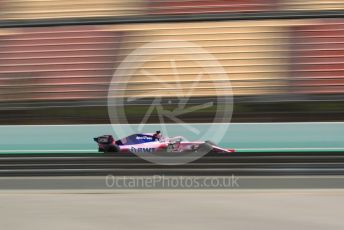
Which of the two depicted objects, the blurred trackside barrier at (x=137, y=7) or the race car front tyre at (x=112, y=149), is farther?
the blurred trackside barrier at (x=137, y=7)

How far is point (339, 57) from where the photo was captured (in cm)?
499

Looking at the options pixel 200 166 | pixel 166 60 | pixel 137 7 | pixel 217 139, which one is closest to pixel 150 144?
pixel 200 166

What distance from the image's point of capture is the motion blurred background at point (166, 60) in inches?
195

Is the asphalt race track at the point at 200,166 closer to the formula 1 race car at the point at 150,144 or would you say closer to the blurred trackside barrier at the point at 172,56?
the formula 1 race car at the point at 150,144

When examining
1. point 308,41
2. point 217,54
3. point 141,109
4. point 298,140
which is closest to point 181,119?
point 141,109

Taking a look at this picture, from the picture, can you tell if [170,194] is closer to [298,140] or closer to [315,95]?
[298,140]

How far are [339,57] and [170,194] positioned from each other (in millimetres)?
2174

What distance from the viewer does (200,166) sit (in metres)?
4.61

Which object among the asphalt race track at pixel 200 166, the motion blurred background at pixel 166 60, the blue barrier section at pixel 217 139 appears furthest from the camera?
the motion blurred background at pixel 166 60

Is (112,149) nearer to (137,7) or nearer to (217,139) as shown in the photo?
(217,139)

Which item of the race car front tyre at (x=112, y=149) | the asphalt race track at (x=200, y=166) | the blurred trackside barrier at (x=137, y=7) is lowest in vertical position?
the asphalt race track at (x=200, y=166)

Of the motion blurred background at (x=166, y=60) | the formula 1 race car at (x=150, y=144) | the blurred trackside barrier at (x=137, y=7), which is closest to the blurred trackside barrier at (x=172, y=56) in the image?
the motion blurred background at (x=166, y=60)

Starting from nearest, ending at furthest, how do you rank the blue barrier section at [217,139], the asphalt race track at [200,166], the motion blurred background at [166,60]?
1. the asphalt race track at [200,166]
2. the blue barrier section at [217,139]
3. the motion blurred background at [166,60]

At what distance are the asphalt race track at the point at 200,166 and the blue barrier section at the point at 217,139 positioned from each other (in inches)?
4.3
